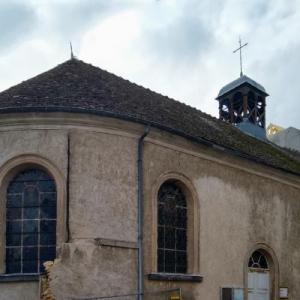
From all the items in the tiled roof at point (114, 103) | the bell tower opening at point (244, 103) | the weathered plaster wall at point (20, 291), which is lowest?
→ the weathered plaster wall at point (20, 291)

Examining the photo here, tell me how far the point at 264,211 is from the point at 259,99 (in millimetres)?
9328

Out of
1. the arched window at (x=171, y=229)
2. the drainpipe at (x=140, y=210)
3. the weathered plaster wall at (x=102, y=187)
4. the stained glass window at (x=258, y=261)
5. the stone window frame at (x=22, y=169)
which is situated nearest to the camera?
the stone window frame at (x=22, y=169)

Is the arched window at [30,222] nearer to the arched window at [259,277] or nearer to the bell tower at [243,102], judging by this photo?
the arched window at [259,277]

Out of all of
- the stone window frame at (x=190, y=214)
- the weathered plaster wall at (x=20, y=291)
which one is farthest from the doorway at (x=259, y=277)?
the weathered plaster wall at (x=20, y=291)

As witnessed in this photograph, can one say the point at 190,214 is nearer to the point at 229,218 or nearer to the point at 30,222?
the point at 229,218

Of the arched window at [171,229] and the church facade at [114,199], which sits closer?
the church facade at [114,199]

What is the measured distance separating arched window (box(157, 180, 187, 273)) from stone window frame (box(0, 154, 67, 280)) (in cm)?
274

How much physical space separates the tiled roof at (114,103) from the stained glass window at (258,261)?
276cm

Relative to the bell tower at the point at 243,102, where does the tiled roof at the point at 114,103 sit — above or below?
below

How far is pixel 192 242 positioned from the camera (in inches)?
602

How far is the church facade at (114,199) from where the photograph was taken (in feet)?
43.5

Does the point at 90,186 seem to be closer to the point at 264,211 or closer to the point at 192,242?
the point at 192,242

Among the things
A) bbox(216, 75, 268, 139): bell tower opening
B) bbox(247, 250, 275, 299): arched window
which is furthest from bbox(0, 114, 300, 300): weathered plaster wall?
bbox(216, 75, 268, 139): bell tower opening

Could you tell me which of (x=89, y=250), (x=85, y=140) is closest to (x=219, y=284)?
(x=89, y=250)
